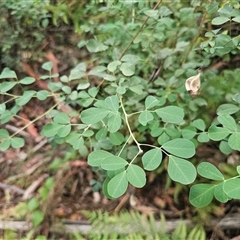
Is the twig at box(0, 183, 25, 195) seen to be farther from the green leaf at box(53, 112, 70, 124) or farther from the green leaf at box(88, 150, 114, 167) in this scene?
the green leaf at box(88, 150, 114, 167)

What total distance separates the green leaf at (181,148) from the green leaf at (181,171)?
30 millimetres

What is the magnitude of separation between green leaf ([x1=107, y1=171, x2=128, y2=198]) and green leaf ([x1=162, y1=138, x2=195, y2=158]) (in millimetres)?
141

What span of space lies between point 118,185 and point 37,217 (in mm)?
1012

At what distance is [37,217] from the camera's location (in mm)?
1746

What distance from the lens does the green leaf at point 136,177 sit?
2.90ft

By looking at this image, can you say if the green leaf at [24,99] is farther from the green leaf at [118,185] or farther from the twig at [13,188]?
the twig at [13,188]

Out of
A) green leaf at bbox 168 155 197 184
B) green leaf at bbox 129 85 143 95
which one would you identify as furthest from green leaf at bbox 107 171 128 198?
green leaf at bbox 129 85 143 95

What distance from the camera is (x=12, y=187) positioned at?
6.50 feet

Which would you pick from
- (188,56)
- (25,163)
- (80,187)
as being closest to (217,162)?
(188,56)

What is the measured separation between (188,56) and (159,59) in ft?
0.59

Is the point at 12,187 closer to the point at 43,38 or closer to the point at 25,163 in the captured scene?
the point at 25,163

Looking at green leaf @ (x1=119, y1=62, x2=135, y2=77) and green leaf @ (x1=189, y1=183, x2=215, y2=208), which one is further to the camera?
green leaf @ (x1=119, y1=62, x2=135, y2=77)

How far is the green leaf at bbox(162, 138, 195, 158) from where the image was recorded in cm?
91

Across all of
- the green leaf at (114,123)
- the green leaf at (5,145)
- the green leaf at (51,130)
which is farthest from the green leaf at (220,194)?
the green leaf at (5,145)
